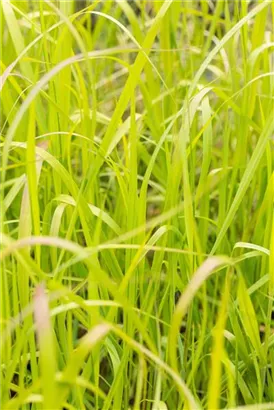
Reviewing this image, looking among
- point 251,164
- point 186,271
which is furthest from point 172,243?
point 251,164

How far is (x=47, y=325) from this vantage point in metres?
0.60

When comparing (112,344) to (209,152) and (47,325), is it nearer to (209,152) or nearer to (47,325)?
(209,152)

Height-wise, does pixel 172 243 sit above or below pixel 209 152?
below

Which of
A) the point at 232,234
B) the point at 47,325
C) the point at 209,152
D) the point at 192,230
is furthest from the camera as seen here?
the point at 232,234

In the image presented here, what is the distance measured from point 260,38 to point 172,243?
43 cm

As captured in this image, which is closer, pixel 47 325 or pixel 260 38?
pixel 47 325

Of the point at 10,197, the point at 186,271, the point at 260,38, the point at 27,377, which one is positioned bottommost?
the point at 27,377

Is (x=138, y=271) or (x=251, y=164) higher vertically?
(x=251, y=164)

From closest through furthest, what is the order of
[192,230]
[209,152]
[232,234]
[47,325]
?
1. [47,325]
2. [192,230]
3. [209,152]
4. [232,234]

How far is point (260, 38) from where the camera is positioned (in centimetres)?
128

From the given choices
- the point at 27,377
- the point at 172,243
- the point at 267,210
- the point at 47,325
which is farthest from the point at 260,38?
the point at 47,325

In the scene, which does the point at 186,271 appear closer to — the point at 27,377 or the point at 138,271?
the point at 138,271

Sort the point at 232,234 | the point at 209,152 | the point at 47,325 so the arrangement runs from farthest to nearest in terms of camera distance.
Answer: the point at 232,234 → the point at 209,152 → the point at 47,325

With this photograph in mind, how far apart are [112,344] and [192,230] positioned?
18 cm
